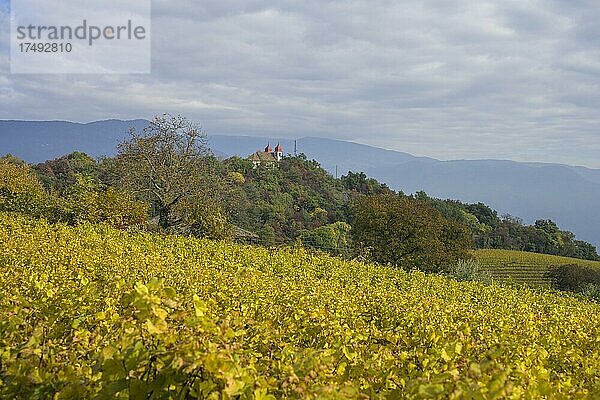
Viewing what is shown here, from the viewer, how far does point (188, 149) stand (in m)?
24.9

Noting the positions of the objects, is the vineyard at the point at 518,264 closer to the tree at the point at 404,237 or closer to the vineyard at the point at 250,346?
the tree at the point at 404,237

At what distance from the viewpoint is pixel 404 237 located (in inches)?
1105

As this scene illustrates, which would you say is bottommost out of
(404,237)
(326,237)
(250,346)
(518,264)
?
(518,264)

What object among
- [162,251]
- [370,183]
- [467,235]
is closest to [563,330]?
[162,251]

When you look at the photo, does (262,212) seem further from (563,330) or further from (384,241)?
(563,330)

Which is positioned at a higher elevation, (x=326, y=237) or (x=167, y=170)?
(x=167, y=170)

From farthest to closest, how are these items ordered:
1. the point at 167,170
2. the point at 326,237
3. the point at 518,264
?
the point at 518,264 < the point at 326,237 < the point at 167,170

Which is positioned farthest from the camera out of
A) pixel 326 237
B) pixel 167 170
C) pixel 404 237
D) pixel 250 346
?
pixel 326 237

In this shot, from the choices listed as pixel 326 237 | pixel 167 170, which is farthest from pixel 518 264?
pixel 167 170

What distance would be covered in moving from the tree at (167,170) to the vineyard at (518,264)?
3036 centimetres

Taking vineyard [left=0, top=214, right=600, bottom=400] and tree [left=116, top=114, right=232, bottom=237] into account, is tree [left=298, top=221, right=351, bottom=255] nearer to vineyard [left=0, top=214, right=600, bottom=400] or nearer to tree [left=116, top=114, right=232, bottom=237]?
tree [left=116, top=114, right=232, bottom=237]

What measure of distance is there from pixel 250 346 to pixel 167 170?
21752 millimetres

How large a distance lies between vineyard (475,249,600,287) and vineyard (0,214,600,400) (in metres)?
A: 43.1

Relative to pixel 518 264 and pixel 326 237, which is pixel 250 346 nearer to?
pixel 326 237
